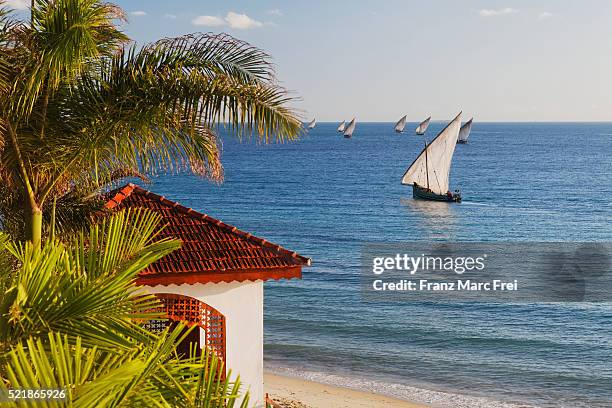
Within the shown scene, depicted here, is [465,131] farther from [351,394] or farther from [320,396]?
[320,396]

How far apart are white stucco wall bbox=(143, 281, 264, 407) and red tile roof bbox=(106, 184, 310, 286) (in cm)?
23

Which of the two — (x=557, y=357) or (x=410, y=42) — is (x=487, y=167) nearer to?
(x=410, y=42)

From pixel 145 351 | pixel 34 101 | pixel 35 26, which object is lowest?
pixel 145 351

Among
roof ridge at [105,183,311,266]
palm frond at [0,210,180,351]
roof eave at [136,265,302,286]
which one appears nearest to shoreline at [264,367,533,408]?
roof ridge at [105,183,311,266]

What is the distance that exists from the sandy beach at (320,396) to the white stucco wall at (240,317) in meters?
8.32

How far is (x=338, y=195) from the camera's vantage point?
73625 millimetres

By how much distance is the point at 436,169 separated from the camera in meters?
72.0

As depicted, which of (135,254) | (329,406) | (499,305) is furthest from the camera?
(499,305)

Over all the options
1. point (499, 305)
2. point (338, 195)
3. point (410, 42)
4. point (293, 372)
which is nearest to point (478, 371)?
point (293, 372)

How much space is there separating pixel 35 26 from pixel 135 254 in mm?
3573

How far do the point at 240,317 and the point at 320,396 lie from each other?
10854mm

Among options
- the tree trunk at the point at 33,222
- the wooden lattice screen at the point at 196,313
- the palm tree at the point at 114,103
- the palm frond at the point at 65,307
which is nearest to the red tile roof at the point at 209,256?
the wooden lattice screen at the point at 196,313

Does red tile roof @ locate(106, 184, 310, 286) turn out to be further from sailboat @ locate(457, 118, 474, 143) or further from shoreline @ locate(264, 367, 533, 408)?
sailboat @ locate(457, 118, 474, 143)

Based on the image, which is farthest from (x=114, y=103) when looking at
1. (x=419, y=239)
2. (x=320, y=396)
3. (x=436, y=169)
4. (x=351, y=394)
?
(x=436, y=169)
